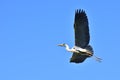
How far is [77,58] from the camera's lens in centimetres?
3509

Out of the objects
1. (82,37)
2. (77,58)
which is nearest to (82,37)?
(82,37)

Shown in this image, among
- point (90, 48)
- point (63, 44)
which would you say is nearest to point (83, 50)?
point (90, 48)

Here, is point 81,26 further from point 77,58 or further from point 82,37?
point 77,58

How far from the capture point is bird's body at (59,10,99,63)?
32656 millimetres

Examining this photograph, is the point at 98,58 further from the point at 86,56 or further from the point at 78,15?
the point at 78,15

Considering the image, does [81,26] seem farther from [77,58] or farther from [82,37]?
[77,58]

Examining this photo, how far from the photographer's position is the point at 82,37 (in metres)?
33.2

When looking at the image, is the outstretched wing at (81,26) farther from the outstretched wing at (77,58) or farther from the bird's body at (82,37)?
the outstretched wing at (77,58)

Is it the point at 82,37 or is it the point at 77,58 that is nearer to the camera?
the point at 82,37

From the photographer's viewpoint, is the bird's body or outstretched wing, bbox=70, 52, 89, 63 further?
outstretched wing, bbox=70, 52, 89, 63

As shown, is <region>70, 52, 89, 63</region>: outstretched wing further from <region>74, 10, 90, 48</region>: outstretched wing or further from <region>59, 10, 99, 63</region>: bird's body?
<region>74, 10, 90, 48</region>: outstretched wing

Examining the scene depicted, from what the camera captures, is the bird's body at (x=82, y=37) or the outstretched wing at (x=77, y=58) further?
the outstretched wing at (x=77, y=58)

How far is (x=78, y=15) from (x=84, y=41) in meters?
1.67

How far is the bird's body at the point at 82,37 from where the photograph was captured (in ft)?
107
